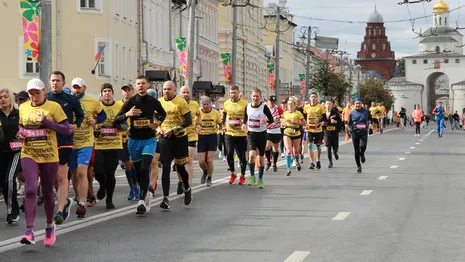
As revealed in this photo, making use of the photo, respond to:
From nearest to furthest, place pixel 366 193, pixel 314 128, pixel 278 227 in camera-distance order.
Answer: pixel 278 227 < pixel 366 193 < pixel 314 128

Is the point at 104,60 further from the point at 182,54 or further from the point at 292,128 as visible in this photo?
the point at 292,128

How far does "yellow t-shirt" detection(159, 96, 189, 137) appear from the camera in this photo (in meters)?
16.0

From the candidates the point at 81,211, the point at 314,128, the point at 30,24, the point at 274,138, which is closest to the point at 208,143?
the point at 274,138

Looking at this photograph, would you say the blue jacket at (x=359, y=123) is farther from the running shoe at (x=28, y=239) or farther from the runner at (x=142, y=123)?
the running shoe at (x=28, y=239)

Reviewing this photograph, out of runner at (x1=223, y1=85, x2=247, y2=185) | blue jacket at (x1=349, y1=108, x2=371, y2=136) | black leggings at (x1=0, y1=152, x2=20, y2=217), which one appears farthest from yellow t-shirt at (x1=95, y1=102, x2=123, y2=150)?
blue jacket at (x1=349, y1=108, x2=371, y2=136)

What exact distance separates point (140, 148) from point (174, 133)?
2.67 feet

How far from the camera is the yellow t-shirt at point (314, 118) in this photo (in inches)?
1047

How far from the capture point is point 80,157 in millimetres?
14680

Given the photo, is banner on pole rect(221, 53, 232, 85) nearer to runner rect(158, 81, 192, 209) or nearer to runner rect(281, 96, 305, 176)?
runner rect(281, 96, 305, 176)

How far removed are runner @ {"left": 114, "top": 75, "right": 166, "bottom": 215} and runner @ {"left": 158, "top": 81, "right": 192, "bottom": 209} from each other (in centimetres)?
58

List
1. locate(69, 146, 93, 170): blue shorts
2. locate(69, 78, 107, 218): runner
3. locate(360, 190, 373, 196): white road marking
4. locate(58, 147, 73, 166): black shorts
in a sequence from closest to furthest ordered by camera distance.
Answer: locate(58, 147, 73, 166): black shorts
locate(69, 78, 107, 218): runner
locate(69, 146, 93, 170): blue shorts
locate(360, 190, 373, 196): white road marking

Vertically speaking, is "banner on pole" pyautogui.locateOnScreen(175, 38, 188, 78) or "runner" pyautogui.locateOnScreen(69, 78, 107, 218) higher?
"banner on pole" pyautogui.locateOnScreen(175, 38, 188, 78)

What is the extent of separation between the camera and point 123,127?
1590 centimetres

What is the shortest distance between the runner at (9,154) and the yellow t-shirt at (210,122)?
6.52 meters
